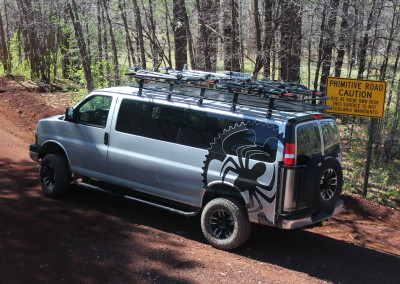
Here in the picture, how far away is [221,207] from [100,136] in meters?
2.44

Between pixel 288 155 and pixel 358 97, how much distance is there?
3862 millimetres

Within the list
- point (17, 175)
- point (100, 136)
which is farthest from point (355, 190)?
point (17, 175)

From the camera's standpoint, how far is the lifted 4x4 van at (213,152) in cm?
564

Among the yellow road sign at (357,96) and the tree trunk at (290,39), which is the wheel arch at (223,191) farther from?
the tree trunk at (290,39)

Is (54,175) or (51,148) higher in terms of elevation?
(51,148)

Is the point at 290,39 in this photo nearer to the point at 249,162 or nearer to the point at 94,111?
the point at 94,111

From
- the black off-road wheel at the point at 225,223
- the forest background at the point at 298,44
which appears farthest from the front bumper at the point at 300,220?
the forest background at the point at 298,44

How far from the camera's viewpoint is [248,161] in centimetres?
580

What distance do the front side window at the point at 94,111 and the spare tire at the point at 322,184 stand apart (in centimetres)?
341

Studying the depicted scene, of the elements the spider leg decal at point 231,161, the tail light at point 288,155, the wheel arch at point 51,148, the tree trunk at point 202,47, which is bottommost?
the wheel arch at point 51,148

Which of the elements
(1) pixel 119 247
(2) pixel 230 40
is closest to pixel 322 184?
(1) pixel 119 247

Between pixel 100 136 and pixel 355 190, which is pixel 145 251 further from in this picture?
pixel 355 190

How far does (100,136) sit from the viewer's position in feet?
23.7

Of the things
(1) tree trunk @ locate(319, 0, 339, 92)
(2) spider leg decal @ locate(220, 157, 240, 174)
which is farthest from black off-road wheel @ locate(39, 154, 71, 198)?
(1) tree trunk @ locate(319, 0, 339, 92)
